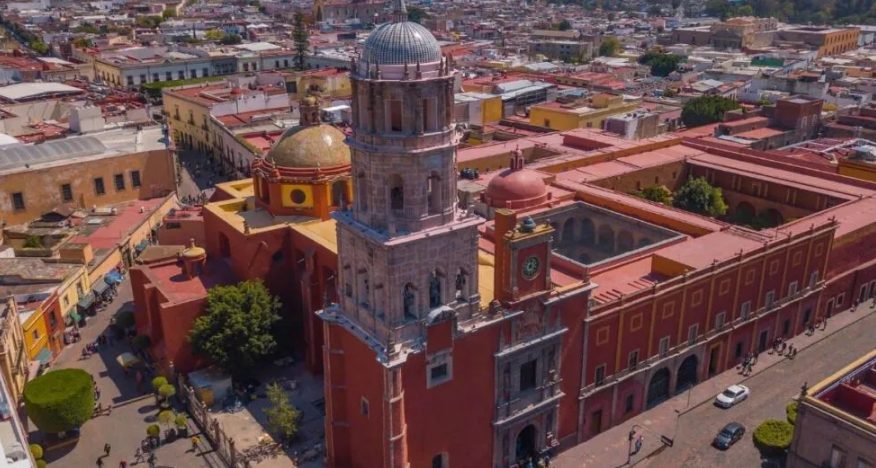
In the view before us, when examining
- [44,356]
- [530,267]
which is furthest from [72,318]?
[530,267]

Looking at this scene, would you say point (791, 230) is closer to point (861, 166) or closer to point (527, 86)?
point (861, 166)

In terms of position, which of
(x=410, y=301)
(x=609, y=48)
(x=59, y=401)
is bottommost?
(x=59, y=401)

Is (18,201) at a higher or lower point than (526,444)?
higher

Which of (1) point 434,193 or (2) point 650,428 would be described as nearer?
(1) point 434,193

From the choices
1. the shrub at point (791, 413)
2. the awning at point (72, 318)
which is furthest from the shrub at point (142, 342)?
the shrub at point (791, 413)

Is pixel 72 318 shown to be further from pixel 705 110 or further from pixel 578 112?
pixel 705 110

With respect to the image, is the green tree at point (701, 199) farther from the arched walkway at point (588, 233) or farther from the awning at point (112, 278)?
the awning at point (112, 278)
